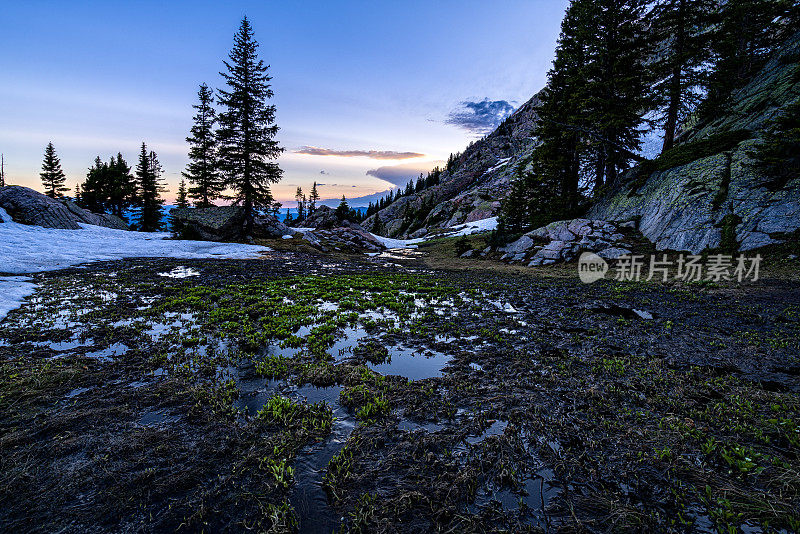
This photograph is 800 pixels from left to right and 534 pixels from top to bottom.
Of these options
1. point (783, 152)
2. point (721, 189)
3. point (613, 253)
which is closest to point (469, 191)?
point (613, 253)

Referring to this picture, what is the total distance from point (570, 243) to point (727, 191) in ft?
33.8

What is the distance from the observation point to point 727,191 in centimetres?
2088

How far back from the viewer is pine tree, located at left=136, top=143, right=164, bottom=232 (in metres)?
51.6

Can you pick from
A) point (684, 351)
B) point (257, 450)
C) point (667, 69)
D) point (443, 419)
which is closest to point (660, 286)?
point (684, 351)

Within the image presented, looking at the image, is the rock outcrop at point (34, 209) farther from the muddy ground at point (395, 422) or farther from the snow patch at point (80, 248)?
the muddy ground at point (395, 422)

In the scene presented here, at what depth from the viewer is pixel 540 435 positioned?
197 inches

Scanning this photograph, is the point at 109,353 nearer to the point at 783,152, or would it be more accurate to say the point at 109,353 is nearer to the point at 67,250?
the point at 67,250

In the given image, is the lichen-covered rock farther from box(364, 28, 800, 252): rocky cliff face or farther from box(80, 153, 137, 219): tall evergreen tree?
box(80, 153, 137, 219): tall evergreen tree

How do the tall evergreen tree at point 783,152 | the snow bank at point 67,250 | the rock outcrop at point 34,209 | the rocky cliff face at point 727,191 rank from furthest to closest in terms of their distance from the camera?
the rock outcrop at point 34,209 < the rocky cliff face at point 727,191 < the tall evergreen tree at point 783,152 < the snow bank at point 67,250

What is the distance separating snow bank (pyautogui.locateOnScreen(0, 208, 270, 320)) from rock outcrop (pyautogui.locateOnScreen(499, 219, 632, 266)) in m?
27.3

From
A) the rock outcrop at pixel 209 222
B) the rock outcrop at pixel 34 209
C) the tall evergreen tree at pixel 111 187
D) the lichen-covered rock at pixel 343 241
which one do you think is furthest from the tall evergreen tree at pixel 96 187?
the lichen-covered rock at pixel 343 241

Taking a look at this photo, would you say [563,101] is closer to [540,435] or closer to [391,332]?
[391,332]

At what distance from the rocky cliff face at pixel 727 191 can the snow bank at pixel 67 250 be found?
36.4 metres

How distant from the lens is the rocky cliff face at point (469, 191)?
323 ft
